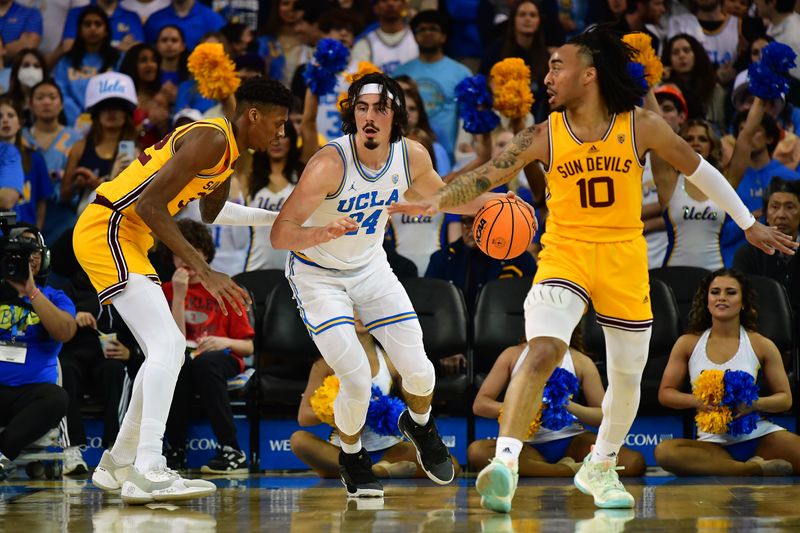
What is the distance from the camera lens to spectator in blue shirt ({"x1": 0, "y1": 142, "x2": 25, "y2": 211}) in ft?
29.3

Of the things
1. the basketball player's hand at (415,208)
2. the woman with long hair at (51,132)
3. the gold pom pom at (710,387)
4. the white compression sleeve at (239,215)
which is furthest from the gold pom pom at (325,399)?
the woman with long hair at (51,132)

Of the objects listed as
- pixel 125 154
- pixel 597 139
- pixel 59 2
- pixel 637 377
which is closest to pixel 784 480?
pixel 637 377

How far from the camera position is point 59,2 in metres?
11.4

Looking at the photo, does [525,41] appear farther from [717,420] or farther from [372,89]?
[372,89]

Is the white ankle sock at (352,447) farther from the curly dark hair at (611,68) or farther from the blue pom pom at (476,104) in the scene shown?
the blue pom pom at (476,104)

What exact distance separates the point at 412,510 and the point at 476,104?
3701mm

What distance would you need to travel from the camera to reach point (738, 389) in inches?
290

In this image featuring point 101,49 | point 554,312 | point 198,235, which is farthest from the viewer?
point 101,49

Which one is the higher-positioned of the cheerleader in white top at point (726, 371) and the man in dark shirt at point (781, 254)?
the man in dark shirt at point (781, 254)

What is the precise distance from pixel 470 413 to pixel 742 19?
490 cm

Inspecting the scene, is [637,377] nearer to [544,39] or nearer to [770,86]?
[770,86]

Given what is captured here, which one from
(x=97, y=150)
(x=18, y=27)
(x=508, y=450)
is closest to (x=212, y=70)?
(x=97, y=150)

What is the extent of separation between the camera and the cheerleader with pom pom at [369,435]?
743cm

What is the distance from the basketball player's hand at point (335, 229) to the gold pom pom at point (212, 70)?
3.04 metres
